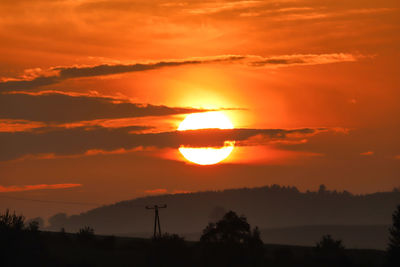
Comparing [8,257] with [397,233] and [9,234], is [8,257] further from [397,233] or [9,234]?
[397,233]

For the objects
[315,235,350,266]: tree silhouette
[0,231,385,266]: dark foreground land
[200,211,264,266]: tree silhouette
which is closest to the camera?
[0,231,385,266]: dark foreground land

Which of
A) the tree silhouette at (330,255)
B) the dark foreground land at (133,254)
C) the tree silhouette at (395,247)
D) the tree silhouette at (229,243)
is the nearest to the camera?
the dark foreground land at (133,254)

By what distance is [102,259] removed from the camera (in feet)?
324

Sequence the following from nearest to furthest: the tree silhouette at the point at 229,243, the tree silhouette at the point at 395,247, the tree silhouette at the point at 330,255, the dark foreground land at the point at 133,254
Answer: the dark foreground land at the point at 133,254
the tree silhouette at the point at 229,243
the tree silhouette at the point at 395,247
the tree silhouette at the point at 330,255

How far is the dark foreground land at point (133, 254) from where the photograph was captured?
7962 cm

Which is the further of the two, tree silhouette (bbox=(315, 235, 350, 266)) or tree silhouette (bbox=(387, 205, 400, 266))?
tree silhouette (bbox=(315, 235, 350, 266))

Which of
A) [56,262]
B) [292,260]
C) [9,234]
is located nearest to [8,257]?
[9,234]

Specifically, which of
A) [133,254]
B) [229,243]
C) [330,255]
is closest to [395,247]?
[330,255]

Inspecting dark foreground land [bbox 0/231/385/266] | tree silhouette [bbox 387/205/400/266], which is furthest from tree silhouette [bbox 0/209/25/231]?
tree silhouette [bbox 387/205/400/266]

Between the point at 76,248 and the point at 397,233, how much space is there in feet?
141

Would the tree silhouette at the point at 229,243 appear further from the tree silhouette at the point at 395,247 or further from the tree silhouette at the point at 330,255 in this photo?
the tree silhouette at the point at 395,247

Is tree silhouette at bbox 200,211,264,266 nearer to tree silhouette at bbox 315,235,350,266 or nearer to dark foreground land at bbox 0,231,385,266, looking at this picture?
dark foreground land at bbox 0,231,385,266

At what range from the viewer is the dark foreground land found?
79.6m

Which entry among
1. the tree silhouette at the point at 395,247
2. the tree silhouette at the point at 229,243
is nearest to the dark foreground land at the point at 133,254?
the tree silhouette at the point at 229,243
